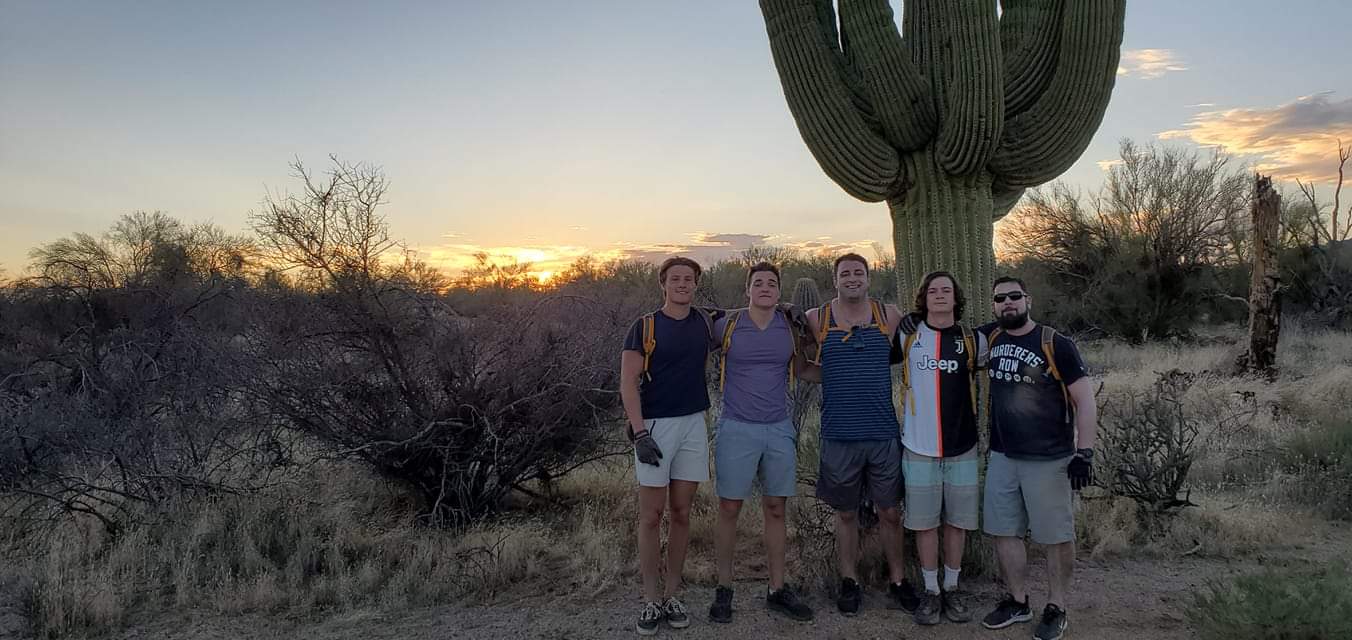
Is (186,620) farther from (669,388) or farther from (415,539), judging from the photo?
(669,388)

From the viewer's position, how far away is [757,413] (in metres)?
4.18

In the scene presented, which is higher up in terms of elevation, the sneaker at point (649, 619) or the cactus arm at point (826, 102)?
the cactus arm at point (826, 102)

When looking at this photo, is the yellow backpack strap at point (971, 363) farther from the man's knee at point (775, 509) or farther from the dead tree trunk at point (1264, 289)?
the dead tree trunk at point (1264, 289)

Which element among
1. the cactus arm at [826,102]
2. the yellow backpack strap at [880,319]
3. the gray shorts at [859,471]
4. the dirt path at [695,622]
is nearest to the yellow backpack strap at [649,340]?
the gray shorts at [859,471]

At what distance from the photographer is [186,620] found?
4543 millimetres

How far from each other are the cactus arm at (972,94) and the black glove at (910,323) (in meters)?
1.45

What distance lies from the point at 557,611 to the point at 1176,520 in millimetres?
4575

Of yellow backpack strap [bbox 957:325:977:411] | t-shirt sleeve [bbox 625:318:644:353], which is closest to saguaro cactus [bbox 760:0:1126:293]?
yellow backpack strap [bbox 957:325:977:411]

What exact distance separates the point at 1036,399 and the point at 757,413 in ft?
4.55

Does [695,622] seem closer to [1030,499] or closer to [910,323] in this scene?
[1030,499]

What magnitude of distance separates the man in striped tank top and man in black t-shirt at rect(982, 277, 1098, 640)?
517 millimetres

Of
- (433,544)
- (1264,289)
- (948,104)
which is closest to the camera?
(948,104)

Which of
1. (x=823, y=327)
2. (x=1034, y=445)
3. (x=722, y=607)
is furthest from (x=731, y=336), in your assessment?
(x=1034, y=445)

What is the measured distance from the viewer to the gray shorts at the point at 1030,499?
3.93 m
